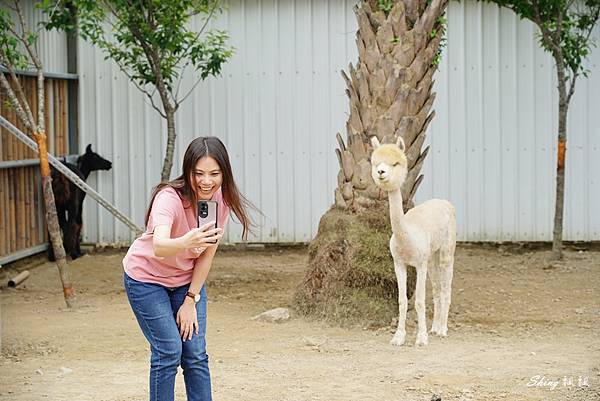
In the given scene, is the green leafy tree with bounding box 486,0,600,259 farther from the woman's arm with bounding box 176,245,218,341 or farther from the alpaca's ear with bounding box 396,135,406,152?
the woman's arm with bounding box 176,245,218,341

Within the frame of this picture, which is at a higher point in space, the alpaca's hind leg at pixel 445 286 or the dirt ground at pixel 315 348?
the alpaca's hind leg at pixel 445 286

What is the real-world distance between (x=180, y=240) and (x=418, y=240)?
334 centimetres

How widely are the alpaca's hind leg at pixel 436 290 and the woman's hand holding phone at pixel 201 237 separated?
376cm

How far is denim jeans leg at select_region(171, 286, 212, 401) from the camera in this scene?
492 centimetres

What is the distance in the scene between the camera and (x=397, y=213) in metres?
7.30

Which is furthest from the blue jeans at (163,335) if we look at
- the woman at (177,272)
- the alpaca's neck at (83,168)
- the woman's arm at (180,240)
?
the alpaca's neck at (83,168)

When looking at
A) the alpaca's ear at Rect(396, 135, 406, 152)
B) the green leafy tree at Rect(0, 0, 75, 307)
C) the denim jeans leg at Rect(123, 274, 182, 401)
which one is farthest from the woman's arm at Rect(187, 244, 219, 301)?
the green leafy tree at Rect(0, 0, 75, 307)

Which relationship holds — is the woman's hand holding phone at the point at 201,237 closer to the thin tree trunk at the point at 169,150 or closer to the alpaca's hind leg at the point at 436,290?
the alpaca's hind leg at the point at 436,290

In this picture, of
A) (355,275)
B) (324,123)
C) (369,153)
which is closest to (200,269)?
(355,275)

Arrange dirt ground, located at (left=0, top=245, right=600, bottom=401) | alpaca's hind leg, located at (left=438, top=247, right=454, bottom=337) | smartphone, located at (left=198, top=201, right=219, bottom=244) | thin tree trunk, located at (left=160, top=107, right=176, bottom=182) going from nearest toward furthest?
smartphone, located at (left=198, top=201, right=219, bottom=244), dirt ground, located at (left=0, top=245, right=600, bottom=401), alpaca's hind leg, located at (left=438, top=247, right=454, bottom=337), thin tree trunk, located at (left=160, top=107, right=176, bottom=182)

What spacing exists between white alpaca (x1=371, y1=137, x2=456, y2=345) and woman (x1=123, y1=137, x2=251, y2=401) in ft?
8.16

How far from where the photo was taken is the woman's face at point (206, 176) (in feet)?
15.7

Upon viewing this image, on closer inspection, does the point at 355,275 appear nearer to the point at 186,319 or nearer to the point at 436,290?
the point at 436,290

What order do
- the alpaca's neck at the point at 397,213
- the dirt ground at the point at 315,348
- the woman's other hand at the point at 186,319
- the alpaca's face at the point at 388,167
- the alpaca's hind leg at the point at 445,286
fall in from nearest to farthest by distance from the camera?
the woman's other hand at the point at 186,319 < the dirt ground at the point at 315,348 < the alpaca's face at the point at 388,167 < the alpaca's neck at the point at 397,213 < the alpaca's hind leg at the point at 445,286
